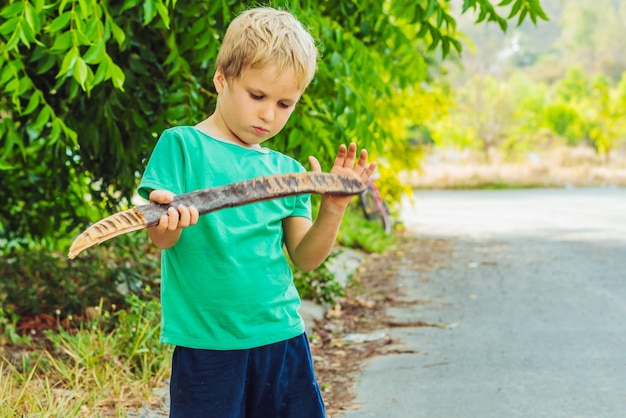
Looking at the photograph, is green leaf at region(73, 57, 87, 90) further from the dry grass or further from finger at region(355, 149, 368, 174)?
the dry grass

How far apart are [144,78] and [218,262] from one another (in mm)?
2812

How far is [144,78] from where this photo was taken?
5.05 metres

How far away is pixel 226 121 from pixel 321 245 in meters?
0.43

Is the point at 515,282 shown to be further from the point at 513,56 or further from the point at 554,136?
the point at 513,56

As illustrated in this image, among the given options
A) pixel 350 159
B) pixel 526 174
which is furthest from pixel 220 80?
pixel 526 174

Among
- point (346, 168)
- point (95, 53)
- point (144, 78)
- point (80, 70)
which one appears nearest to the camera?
point (346, 168)

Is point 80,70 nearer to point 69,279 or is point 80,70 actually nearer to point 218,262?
point 218,262

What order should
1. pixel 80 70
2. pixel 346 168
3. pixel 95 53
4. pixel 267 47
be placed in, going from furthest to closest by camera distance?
pixel 95 53, pixel 80 70, pixel 346 168, pixel 267 47

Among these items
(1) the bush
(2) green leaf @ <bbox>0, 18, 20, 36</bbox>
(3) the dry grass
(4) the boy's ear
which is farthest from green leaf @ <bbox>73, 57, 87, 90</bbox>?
(3) the dry grass

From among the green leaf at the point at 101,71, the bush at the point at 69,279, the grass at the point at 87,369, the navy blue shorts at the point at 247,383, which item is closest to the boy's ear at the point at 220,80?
the navy blue shorts at the point at 247,383

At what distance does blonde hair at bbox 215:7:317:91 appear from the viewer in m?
2.41

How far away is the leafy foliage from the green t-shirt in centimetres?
129

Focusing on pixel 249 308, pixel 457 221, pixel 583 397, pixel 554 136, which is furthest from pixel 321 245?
pixel 554 136

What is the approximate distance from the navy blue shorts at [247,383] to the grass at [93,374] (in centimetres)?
122
